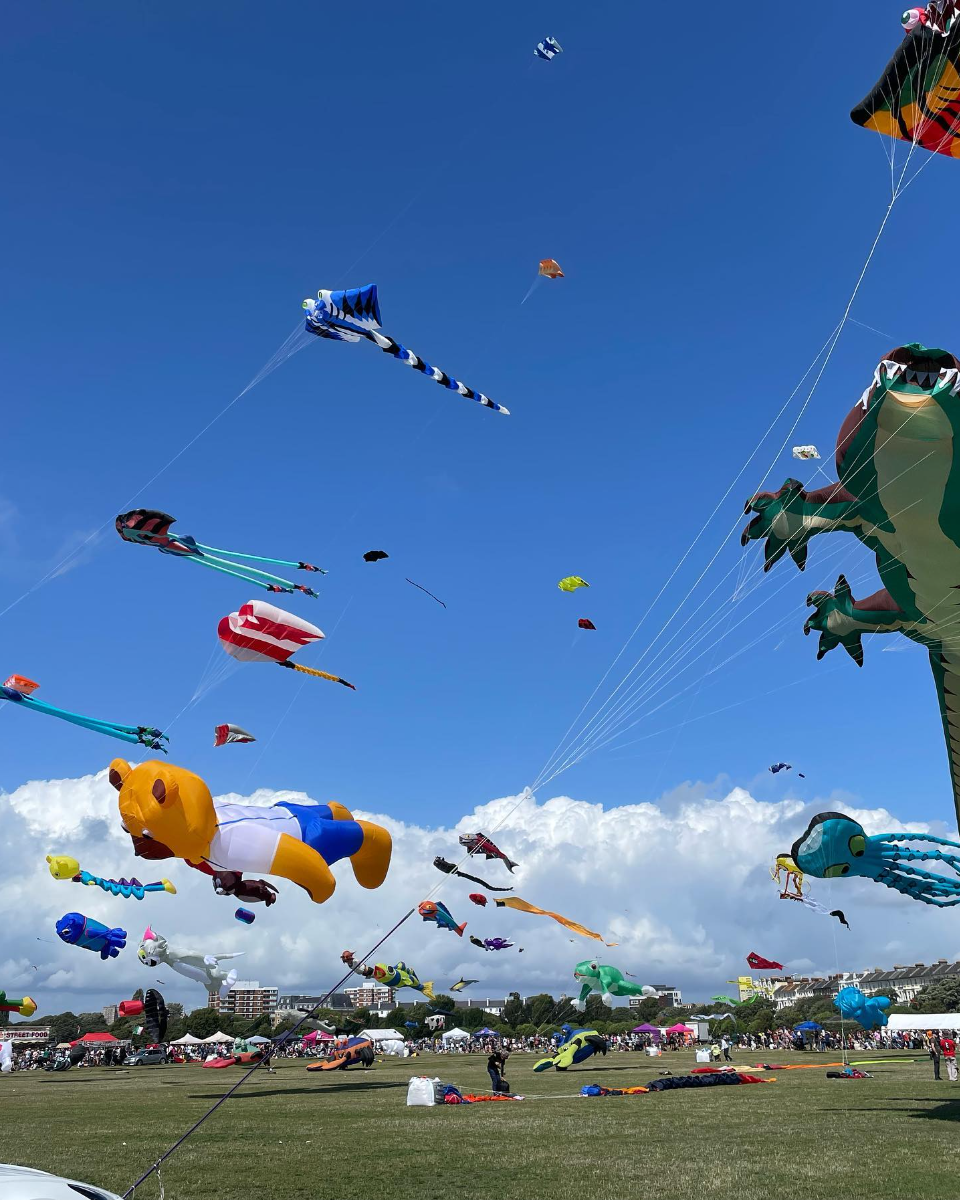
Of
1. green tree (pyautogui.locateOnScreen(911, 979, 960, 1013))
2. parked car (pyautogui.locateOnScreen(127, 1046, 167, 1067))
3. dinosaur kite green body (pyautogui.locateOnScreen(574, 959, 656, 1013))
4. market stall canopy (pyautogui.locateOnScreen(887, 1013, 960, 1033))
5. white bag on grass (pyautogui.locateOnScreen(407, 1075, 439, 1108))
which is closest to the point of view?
white bag on grass (pyautogui.locateOnScreen(407, 1075, 439, 1108))

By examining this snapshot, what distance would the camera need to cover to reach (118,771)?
1509cm

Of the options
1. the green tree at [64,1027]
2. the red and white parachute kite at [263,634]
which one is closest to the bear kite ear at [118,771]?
the red and white parachute kite at [263,634]

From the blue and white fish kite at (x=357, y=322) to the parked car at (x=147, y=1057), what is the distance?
1895 inches

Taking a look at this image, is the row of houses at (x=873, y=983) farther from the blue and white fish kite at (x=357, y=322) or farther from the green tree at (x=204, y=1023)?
the blue and white fish kite at (x=357, y=322)

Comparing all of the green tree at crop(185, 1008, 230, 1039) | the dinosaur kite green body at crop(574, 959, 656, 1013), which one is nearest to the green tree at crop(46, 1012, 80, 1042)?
the green tree at crop(185, 1008, 230, 1039)

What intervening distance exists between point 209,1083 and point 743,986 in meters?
38.8

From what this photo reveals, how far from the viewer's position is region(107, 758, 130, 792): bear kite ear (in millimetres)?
14969

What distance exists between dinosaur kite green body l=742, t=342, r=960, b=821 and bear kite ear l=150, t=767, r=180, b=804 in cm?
977

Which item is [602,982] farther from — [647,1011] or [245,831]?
[647,1011]

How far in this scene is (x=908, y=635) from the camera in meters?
14.6

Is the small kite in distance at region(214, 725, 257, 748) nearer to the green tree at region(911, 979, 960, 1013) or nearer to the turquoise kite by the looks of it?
the turquoise kite

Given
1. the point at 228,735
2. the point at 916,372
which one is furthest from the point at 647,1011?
the point at 916,372

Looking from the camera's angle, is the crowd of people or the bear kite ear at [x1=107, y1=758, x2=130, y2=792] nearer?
the bear kite ear at [x1=107, y1=758, x2=130, y2=792]

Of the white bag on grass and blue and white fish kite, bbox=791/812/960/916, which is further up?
blue and white fish kite, bbox=791/812/960/916
